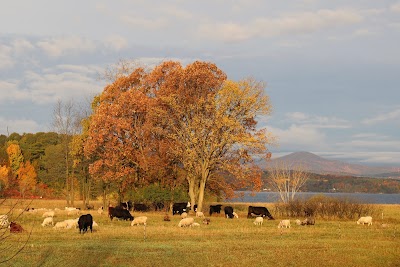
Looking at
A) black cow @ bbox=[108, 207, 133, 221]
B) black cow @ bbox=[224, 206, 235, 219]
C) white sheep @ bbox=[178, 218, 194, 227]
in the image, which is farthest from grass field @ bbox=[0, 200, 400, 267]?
black cow @ bbox=[224, 206, 235, 219]

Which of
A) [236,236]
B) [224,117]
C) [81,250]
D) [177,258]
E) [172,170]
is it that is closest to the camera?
[177,258]

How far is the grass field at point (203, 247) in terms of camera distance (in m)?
19.7

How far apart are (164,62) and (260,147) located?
1481 cm

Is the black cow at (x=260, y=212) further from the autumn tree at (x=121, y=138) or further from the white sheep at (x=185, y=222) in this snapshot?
the autumn tree at (x=121, y=138)

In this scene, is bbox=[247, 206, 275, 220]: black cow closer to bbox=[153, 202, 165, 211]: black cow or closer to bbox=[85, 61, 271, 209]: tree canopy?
bbox=[85, 61, 271, 209]: tree canopy

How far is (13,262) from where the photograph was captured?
1886 cm

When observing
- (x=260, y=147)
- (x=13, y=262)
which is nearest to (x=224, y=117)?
(x=260, y=147)

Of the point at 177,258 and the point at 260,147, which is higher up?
the point at 260,147

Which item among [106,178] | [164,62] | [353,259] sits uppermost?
[164,62]

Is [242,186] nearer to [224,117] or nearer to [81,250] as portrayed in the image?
[224,117]

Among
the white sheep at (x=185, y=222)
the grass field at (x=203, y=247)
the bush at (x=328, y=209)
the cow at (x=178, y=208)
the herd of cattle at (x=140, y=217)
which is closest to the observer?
the grass field at (x=203, y=247)

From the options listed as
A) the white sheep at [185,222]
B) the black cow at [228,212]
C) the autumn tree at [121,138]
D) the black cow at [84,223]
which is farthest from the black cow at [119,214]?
the autumn tree at [121,138]

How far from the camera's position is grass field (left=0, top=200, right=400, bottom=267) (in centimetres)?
1972

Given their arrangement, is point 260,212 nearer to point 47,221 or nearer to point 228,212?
point 228,212
